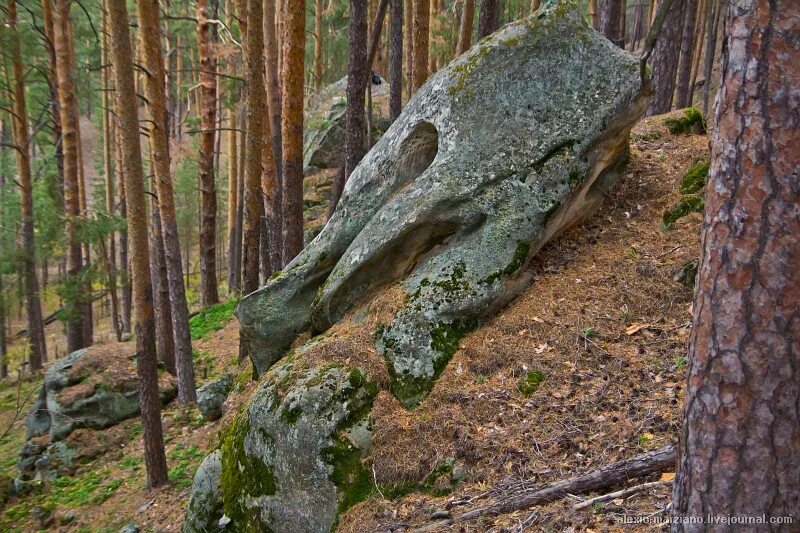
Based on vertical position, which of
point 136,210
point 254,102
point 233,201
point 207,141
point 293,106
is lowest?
point 136,210

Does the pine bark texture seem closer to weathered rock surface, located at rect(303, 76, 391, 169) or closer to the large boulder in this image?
the large boulder

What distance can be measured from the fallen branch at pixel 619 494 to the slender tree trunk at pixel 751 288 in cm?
107

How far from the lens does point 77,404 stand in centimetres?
1084

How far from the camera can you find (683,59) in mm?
13156

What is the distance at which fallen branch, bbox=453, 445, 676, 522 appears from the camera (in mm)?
3541

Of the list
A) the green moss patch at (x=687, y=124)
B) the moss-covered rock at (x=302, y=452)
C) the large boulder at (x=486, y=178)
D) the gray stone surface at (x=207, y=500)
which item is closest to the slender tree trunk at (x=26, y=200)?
the gray stone surface at (x=207, y=500)

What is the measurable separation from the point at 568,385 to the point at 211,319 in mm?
12439

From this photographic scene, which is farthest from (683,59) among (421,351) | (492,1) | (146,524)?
(146,524)

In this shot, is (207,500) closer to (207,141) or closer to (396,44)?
(396,44)

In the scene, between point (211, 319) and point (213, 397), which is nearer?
point (213, 397)

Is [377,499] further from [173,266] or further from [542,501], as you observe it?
[173,266]

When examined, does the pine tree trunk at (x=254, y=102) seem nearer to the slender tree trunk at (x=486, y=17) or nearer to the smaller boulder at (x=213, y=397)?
the smaller boulder at (x=213, y=397)

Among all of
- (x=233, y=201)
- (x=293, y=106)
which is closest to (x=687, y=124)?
(x=293, y=106)

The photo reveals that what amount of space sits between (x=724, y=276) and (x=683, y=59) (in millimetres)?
13098
